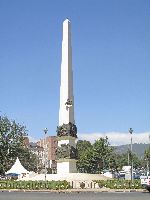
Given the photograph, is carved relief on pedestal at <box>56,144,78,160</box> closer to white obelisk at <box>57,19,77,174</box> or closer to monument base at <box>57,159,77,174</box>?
white obelisk at <box>57,19,77,174</box>

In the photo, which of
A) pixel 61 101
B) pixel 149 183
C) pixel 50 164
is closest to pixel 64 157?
pixel 61 101

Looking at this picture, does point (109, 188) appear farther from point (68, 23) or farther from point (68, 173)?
point (68, 23)

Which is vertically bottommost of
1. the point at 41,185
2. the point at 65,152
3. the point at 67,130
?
the point at 41,185

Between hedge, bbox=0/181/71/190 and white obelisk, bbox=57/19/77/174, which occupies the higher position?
white obelisk, bbox=57/19/77/174

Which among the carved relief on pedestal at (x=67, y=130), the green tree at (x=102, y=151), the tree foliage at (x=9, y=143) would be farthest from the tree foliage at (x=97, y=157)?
the carved relief on pedestal at (x=67, y=130)

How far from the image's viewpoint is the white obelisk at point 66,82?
44.8m

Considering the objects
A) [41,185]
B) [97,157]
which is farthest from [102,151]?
[41,185]

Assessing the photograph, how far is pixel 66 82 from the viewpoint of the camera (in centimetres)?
4469

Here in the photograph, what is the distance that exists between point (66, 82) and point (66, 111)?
3112mm

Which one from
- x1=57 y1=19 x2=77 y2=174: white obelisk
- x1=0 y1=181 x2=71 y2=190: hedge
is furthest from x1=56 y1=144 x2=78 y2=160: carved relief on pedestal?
x1=0 y1=181 x2=71 y2=190: hedge

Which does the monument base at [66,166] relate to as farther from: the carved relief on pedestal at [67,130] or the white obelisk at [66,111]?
the carved relief on pedestal at [67,130]

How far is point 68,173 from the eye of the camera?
43188 millimetres

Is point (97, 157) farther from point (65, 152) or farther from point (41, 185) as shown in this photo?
point (41, 185)

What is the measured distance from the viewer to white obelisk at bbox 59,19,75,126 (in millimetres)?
44750
